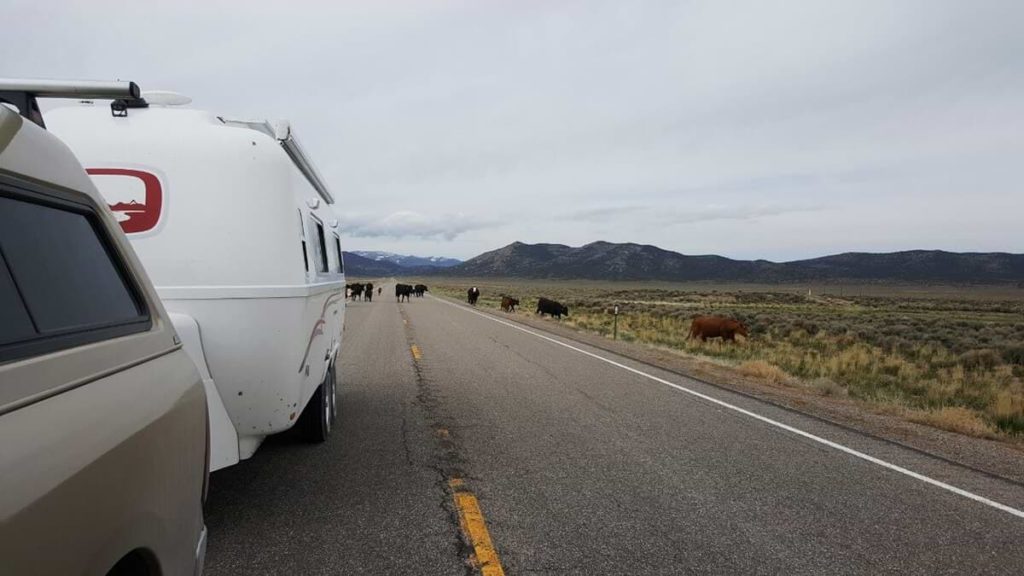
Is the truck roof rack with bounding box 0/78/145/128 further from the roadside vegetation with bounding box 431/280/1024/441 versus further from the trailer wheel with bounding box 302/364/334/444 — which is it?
the roadside vegetation with bounding box 431/280/1024/441

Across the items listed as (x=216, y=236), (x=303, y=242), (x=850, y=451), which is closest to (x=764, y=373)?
(x=850, y=451)

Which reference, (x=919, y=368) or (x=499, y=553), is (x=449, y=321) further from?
(x=499, y=553)

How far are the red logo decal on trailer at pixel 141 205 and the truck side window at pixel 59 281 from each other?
6.66 ft

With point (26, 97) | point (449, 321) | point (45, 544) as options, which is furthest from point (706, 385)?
point (449, 321)

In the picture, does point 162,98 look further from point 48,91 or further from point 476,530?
point 476,530

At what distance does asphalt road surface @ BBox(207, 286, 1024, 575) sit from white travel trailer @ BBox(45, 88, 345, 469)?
2.84 feet

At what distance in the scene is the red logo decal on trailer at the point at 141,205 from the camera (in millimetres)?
4359

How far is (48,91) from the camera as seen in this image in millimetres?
3299

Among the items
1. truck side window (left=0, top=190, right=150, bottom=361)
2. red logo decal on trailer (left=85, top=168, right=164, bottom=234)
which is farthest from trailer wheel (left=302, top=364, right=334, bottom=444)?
truck side window (left=0, top=190, right=150, bottom=361)

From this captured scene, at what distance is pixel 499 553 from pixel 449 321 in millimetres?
21113

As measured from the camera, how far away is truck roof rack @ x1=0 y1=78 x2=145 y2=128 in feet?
10.6

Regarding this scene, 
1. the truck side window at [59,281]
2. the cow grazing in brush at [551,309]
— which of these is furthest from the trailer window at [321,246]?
the cow grazing in brush at [551,309]

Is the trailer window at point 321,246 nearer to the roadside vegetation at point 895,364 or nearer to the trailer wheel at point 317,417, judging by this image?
the trailer wheel at point 317,417

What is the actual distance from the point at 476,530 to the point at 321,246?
3.73 m
